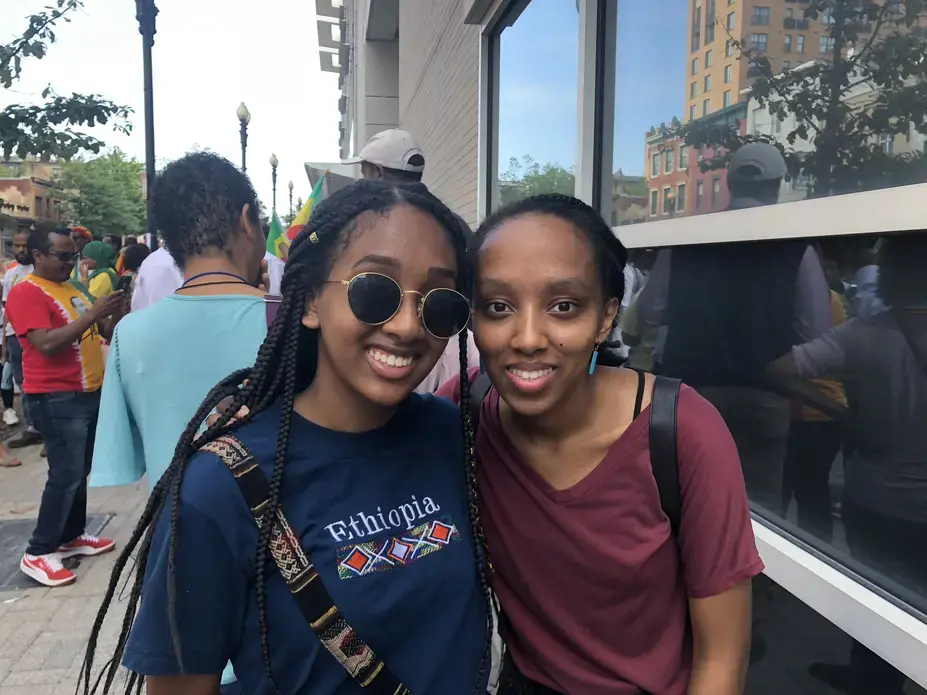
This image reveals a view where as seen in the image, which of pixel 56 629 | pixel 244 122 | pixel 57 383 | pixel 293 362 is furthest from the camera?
pixel 244 122

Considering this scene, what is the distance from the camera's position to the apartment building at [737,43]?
202 cm

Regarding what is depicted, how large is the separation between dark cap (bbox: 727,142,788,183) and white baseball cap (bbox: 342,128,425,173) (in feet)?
4.63

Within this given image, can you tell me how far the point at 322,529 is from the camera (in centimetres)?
118

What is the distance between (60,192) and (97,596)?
46.2 meters

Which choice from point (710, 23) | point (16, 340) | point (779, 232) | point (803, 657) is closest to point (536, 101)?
point (710, 23)

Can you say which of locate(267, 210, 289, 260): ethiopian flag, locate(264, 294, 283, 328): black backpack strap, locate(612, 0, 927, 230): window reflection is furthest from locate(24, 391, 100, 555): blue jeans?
locate(612, 0, 927, 230): window reflection

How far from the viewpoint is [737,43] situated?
2.33 meters

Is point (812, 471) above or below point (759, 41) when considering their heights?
below

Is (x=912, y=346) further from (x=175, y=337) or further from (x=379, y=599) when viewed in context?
(x=175, y=337)

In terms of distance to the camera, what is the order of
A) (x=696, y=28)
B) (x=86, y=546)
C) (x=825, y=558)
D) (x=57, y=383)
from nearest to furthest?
(x=825, y=558) → (x=696, y=28) → (x=57, y=383) → (x=86, y=546)

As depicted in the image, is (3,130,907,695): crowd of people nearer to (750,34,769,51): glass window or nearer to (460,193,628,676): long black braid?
(460,193,628,676): long black braid

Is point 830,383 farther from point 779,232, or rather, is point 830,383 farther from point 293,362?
point 293,362

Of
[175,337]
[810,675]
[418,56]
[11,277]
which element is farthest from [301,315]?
[418,56]

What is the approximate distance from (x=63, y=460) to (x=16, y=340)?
2613mm
